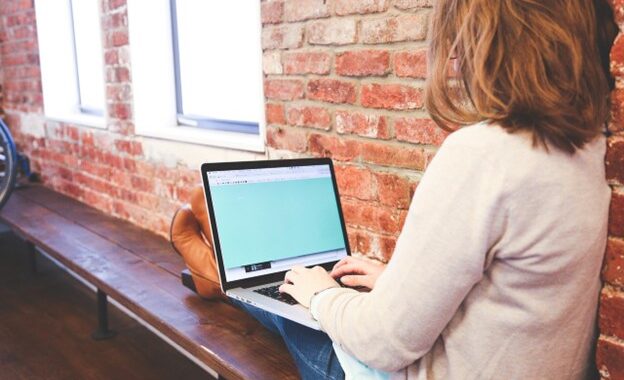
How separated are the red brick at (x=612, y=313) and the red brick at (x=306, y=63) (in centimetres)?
103

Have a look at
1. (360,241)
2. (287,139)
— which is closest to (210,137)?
(287,139)

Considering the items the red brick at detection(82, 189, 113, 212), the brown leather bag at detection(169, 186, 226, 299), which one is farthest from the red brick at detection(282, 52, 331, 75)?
the red brick at detection(82, 189, 113, 212)

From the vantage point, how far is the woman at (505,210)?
2.82 feet

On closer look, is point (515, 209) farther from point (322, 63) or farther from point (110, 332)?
point (110, 332)

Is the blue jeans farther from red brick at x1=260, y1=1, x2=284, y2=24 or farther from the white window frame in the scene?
→ the white window frame

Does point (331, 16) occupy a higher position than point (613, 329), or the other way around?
point (331, 16)

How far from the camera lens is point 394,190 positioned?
168 cm

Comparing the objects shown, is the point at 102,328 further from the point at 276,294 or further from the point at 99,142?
the point at 276,294

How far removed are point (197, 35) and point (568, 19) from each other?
2028 millimetres

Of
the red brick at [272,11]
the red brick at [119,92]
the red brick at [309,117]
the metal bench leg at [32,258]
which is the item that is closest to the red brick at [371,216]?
the red brick at [309,117]

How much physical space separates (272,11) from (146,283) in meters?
0.97

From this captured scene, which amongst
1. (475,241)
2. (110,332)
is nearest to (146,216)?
(110,332)

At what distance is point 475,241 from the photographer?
0.86 m

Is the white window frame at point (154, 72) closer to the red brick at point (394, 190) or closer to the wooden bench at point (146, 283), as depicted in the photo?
the wooden bench at point (146, 283)
